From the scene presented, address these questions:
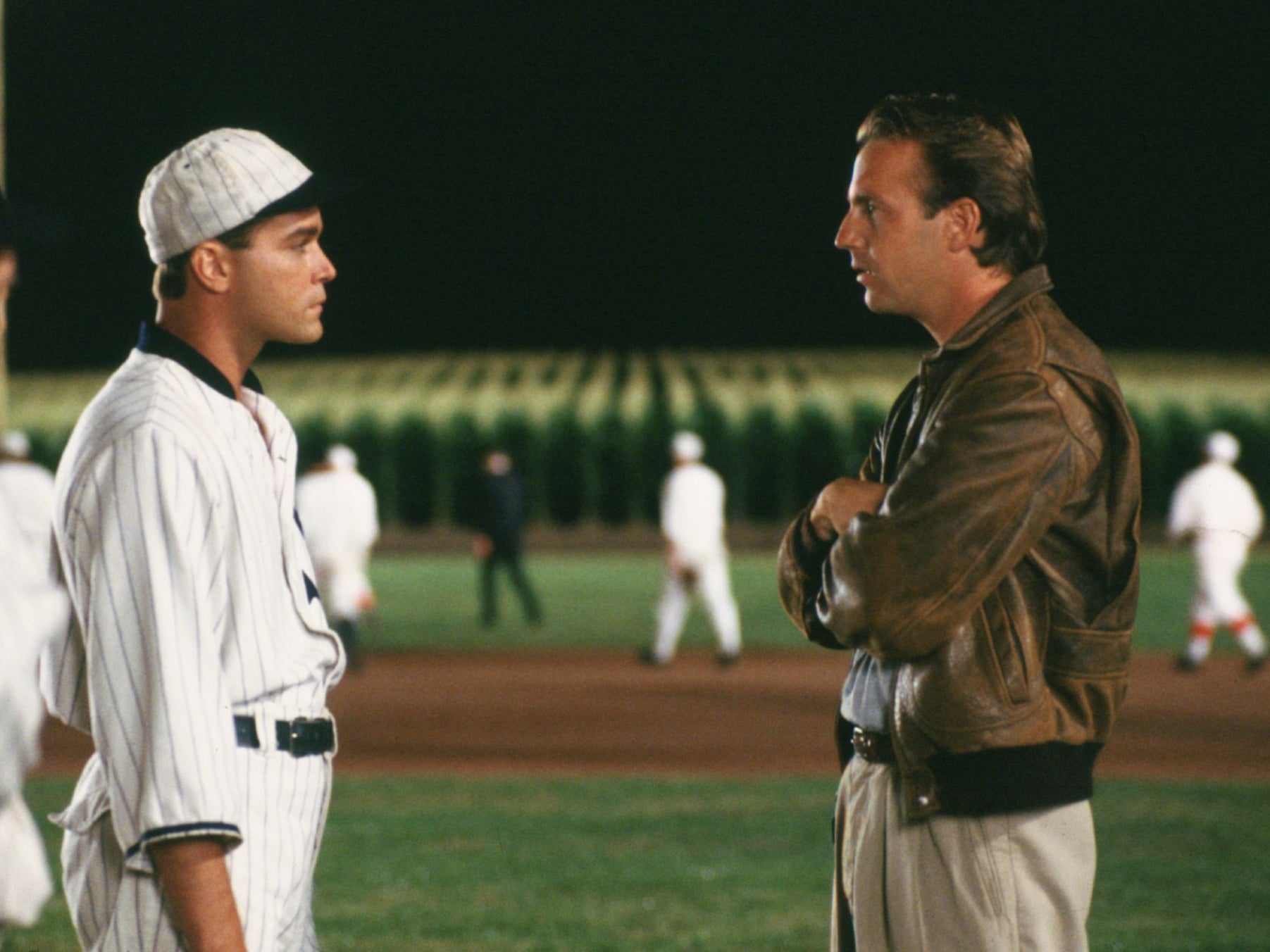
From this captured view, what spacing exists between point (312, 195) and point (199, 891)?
1114 millimetres

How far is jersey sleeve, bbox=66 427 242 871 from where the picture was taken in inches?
86.4

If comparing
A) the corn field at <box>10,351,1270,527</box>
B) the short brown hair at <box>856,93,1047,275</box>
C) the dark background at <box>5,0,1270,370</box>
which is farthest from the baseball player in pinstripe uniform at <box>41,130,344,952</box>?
the dark background at <box>5,0,1270,370</box>

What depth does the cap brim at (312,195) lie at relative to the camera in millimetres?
2566

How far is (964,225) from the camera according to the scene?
266 centimetres

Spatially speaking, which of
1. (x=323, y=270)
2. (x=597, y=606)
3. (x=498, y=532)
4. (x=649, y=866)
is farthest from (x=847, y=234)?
(x=597, y=606)

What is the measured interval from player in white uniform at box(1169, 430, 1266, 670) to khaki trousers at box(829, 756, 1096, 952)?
1271 cm

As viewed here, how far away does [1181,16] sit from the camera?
144 feet

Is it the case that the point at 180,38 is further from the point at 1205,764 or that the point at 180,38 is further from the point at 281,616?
the point at 281,616

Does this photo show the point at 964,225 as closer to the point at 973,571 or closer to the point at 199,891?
the point at 973,571

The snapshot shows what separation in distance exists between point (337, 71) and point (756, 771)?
43479 mm

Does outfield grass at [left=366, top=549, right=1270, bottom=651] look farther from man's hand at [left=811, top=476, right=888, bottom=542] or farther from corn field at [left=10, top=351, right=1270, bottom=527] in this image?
man's hand at [left=811, top=476, right=888, bottom=542]

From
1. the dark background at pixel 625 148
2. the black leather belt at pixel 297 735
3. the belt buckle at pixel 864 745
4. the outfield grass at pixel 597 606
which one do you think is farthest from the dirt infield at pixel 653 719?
the dark background at pixel 625 148

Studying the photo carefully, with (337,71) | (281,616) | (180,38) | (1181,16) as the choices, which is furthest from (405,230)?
(281,616)

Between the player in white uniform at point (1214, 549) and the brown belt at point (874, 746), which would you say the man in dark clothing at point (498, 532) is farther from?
the brown belt at point (874, 746)
